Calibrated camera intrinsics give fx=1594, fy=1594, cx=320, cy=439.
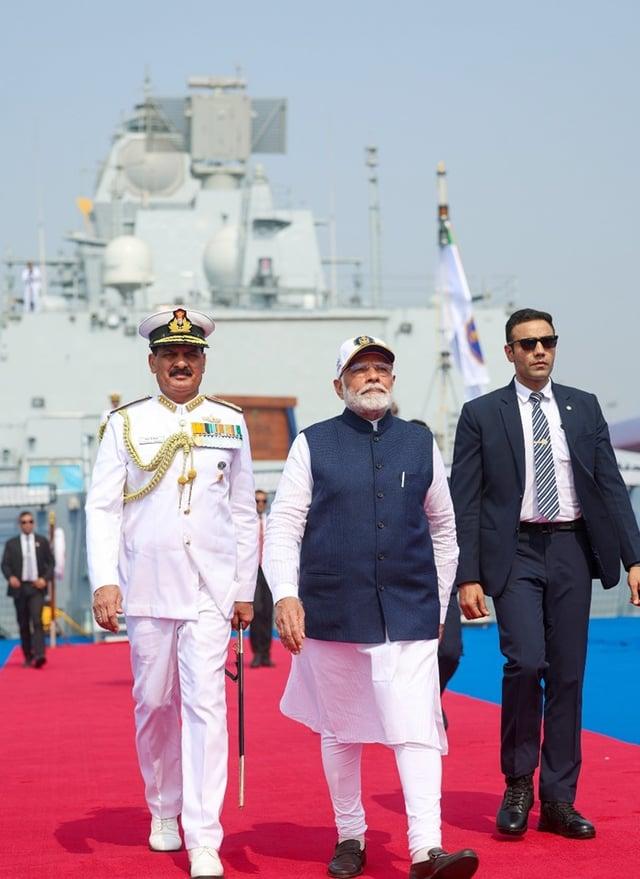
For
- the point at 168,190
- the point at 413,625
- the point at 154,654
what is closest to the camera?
the point at 413,625

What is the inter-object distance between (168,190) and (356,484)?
1824 inches

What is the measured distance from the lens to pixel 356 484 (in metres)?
5.95

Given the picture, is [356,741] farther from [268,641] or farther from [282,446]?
[282,446]

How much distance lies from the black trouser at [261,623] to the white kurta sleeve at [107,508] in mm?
10130

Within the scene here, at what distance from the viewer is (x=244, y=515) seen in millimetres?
6453

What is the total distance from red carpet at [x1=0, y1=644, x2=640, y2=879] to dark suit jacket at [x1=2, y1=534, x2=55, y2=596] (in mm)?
6830

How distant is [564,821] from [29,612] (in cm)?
1306

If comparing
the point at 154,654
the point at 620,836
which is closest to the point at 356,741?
the point at 154,654

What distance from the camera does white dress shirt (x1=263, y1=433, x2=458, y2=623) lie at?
5.91 m

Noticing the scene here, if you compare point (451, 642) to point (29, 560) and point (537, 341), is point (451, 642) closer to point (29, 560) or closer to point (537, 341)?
point (537, 341)

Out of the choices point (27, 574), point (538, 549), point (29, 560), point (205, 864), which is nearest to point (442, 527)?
point (538, 549)

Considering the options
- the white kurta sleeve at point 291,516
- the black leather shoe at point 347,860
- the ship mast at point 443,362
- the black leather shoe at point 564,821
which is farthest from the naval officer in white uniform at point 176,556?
the ship mast at point 443,362

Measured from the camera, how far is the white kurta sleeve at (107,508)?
6211 millimetres

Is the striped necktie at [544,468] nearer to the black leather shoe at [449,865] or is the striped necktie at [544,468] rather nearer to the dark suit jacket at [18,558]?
the black leather shoe at [449,865]
